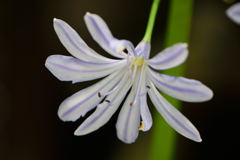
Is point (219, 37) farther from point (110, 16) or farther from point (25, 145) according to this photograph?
point (25, 145)

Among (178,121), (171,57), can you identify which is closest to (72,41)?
(171,57)

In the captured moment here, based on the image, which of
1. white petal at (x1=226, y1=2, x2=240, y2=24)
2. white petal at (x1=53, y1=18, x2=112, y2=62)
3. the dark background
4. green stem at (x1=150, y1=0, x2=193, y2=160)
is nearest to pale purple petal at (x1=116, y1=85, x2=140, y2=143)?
white petal at (x1=53, y1=18, x2=112, y2=62)

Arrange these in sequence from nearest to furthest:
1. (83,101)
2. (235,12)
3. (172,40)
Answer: (235,12) < (83,101) < (172,40)

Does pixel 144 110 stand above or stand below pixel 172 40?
below

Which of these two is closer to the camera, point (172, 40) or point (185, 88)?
point (185, 88)

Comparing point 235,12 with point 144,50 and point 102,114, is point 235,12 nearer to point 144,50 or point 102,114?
point 144,50
